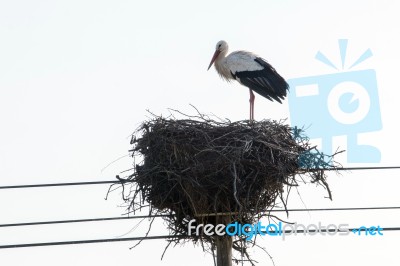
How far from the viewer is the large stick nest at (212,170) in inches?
337

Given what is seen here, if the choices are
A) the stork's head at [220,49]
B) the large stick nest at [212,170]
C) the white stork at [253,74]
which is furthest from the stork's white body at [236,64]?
the large stick nest at [212,170]

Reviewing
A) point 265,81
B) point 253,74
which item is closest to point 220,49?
point 253,74

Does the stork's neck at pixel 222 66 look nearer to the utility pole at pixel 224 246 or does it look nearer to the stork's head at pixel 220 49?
the stork's head at pixel 220 49

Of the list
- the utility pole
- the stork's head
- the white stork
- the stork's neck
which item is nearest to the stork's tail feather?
the white stork

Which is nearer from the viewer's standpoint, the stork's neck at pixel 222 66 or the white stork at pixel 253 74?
the white stork at pixel 253 74

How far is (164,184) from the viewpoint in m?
8.72

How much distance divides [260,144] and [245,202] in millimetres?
579

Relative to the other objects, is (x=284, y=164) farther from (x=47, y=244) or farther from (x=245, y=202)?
(x=47, y=244)

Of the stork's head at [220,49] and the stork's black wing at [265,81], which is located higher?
the stork's head at [220,49]

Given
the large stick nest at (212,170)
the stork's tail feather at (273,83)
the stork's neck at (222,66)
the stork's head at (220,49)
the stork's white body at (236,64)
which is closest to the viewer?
the large stick nest at (212,170)

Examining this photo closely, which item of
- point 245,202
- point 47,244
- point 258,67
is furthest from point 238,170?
point 258,67

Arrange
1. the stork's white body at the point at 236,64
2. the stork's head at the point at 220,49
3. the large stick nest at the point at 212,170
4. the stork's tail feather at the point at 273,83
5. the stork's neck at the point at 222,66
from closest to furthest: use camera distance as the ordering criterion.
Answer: the large stick nest at the point at 212,170
the stork's tail feather at the point at 273,83
the stork's white body at the point at 236,64
the stork's neck at the point at 222,66
the stork's head at the point at 220,49

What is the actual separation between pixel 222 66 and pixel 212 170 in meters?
3.30

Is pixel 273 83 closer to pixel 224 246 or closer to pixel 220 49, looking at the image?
pixel 220 49
